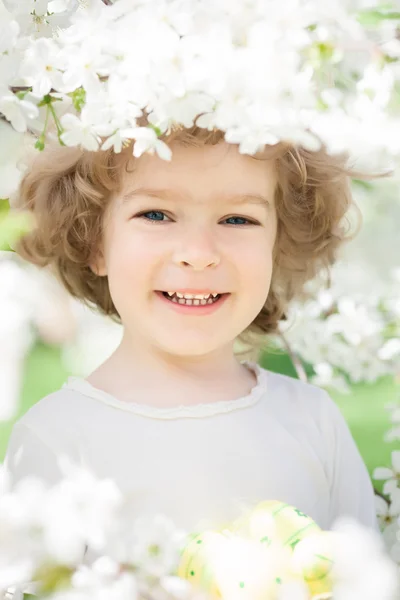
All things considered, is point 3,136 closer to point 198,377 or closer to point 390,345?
point 198,377

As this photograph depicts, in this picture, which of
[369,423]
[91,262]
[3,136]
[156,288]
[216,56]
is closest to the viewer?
[216,56]

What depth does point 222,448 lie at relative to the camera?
1532 millimetres

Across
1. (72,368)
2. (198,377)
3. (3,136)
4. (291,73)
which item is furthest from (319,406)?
(72,368)

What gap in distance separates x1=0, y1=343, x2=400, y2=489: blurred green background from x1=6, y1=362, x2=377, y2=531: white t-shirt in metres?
1.23

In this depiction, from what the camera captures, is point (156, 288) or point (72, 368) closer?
point (156, 288)

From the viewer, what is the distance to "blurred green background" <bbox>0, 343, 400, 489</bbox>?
300 cm

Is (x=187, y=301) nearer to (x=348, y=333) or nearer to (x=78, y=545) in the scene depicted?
(x=78, y=545)

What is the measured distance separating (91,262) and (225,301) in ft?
1.07

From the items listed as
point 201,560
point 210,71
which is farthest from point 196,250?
point 201,560

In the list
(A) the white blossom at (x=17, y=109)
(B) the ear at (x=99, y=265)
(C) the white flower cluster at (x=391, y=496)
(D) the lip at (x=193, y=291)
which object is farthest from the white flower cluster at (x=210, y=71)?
(C) the white flower cluster at (x=391, y=496)

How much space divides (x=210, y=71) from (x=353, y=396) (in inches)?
93.4

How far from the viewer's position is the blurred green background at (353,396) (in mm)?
2997

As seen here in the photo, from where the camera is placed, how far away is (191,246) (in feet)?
4.82

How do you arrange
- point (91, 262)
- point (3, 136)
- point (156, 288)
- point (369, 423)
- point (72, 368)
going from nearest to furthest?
point (156, 288)
point (91, 262)
point (3, 136)
point (369, 423)
point (72, 368)
